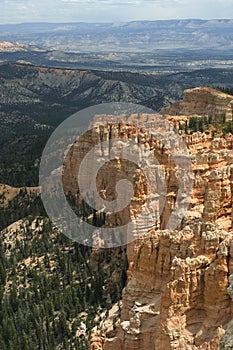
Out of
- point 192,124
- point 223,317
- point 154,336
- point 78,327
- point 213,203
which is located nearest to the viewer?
point 223,317

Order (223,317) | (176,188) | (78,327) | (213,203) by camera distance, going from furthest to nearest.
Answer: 1. (78,327)
2. (176,188)
3. (213,203)
4. (223,317)

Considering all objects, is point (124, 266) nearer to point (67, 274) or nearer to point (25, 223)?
point (67, 274)

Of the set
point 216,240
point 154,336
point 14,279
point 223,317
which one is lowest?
point 14,279

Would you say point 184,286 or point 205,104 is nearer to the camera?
point 184,286

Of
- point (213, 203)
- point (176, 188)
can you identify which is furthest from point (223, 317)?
point (176, 188)

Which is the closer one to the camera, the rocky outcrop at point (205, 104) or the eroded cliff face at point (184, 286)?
the eroded cliff face at point (184, 286)

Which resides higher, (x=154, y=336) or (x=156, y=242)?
(x=156, y=242)

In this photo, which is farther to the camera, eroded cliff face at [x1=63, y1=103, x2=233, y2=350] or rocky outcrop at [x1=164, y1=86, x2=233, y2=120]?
rocky outcrop at [x1=164, y1=86, x2=233, y2=120]

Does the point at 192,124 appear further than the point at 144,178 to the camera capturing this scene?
Yes
